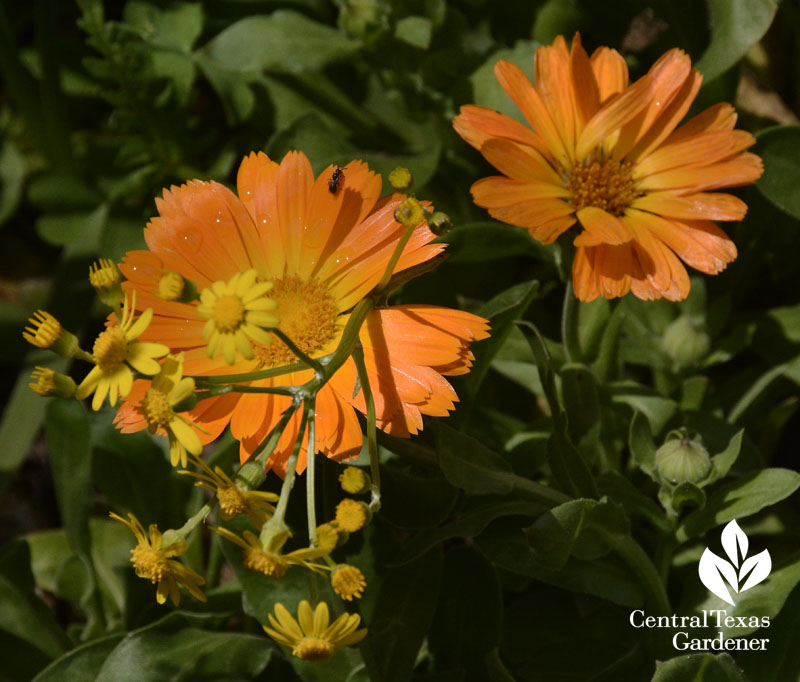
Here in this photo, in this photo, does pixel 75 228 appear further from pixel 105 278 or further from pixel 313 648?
pixel 313 648

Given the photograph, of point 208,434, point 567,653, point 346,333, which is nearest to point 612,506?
point 567,653

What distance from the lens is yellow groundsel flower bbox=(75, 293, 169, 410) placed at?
1.28 m

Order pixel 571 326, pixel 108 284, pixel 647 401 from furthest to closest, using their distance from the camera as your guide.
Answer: pixel 647 401, pixel 571 326, pixel 108 284

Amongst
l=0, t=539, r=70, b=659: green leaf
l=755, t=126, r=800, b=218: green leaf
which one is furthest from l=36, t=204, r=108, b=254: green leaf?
l=755, t=126, r=800, b=218: green leaf

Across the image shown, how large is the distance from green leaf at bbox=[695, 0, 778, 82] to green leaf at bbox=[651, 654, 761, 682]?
1.30 metres

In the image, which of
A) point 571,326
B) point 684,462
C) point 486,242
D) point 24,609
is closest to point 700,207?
point 571,326

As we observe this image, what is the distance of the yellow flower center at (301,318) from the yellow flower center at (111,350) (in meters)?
0.35

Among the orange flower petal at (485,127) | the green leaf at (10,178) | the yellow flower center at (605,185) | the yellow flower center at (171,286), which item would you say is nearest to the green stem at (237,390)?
the yellow flower center at (171,286)

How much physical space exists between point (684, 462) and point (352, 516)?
2.33 feet

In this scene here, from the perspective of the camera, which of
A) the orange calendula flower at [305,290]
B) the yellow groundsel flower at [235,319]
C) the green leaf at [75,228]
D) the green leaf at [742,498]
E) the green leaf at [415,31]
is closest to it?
the yellow groundsel flower at [235,319]

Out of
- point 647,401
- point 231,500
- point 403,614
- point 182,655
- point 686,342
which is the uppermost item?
point 231,500

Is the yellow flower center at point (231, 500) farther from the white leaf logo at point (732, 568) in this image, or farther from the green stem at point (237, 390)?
the white leaf logo at point (732, 568)

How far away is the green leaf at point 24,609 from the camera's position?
2.12m

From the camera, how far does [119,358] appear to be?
130 centimetres
